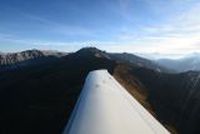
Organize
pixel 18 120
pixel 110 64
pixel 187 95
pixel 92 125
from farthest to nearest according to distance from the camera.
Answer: pixel 110 64 → pixel 187 95 → pixel 18 120 → pixel 92 125

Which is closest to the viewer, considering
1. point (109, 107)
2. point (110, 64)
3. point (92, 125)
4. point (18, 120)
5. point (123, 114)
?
point (92, 125)

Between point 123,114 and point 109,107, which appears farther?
point 109,107

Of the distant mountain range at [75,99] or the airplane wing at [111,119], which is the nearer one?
the airplane wing at [111,119]

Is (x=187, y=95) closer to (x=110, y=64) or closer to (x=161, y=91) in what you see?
(x=161, y=91)

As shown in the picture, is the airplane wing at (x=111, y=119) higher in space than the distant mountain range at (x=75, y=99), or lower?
higher

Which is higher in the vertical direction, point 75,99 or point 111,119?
point 111,119

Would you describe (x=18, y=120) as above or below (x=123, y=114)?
below

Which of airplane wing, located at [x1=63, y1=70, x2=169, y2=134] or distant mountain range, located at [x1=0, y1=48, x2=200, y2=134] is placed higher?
airplane wing, located at [x1=63, y1=70, x2=169, y2=134]

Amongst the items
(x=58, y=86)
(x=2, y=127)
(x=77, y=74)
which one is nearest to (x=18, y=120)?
(x=2, y=127)

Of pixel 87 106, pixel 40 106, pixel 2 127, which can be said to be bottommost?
pixel 2 127

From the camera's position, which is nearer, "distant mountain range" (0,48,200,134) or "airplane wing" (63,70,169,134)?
"airplane wing" (63,70,169,134)

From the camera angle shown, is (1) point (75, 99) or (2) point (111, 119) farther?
(1) point (75, 99)
